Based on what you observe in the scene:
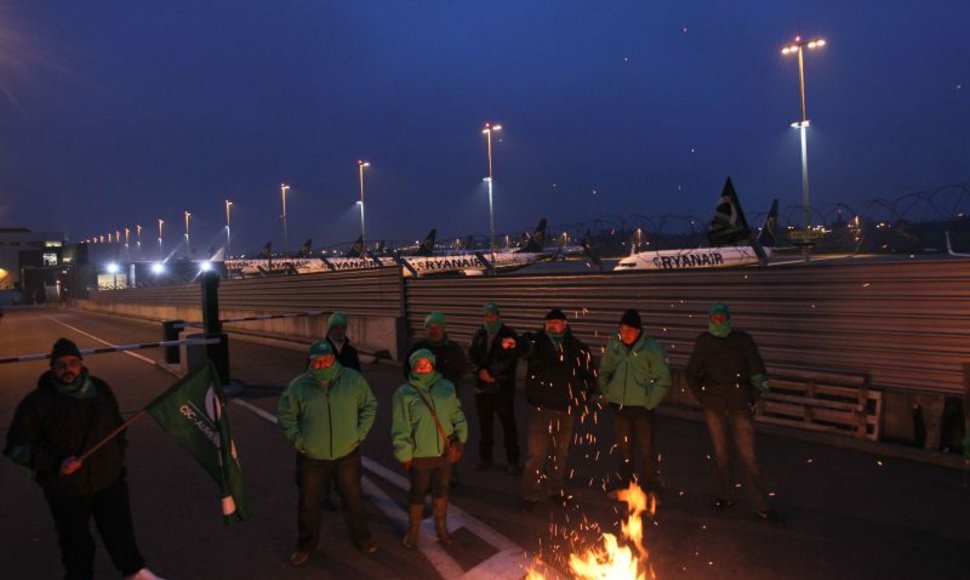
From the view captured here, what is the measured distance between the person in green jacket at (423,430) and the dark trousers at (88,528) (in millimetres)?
1834

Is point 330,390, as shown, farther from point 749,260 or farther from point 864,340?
point 749,260

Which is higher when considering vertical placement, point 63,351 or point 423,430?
point 63,351

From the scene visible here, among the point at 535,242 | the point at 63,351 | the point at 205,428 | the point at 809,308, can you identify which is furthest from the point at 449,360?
the point at 535,242

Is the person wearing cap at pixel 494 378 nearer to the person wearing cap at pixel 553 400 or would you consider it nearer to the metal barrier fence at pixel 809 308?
the person wearing cap at pixel 553 400

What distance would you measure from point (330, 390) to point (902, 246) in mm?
22661

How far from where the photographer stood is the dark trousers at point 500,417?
23.7ft

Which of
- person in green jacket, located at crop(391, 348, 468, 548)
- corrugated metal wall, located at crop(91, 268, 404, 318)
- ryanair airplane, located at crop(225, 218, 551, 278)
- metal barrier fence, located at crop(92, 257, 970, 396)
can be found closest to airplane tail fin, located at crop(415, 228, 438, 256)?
ryanair airplane, located at crop(225, 218, 551, 278)

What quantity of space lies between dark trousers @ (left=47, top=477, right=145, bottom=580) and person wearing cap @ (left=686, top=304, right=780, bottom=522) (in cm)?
438

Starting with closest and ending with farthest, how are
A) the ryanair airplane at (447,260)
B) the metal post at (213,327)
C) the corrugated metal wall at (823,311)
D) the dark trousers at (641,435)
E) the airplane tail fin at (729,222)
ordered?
the dark trousers at (641,435) → the corrugated metal wall at (823,311) → the metal post at (213,327) → the airplane tail fin at (729,222) → the ryanair airplane at (447,260)

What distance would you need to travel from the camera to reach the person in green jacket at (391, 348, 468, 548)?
5.12 metres

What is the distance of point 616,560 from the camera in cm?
489

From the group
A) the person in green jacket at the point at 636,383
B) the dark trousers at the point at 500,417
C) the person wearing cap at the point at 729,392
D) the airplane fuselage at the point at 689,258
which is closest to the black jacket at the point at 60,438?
the dark trousers at the point at 500,417

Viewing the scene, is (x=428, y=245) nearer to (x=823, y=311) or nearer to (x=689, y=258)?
(x=689, y=258)

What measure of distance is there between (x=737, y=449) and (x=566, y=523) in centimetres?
155
